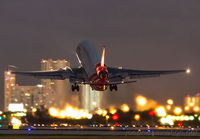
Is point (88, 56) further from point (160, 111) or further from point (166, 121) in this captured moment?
point (166, 121)

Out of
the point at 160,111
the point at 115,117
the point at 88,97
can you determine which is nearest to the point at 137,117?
the point at 160,111

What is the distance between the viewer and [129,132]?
87938mm

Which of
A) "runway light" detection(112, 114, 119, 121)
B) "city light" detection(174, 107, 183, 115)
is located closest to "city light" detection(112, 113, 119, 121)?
"runway light" detection(112, 114, 119, 121)

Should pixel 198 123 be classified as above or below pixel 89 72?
below

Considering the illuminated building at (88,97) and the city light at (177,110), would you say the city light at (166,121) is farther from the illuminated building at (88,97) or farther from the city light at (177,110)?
the illuminated building at (88,97)

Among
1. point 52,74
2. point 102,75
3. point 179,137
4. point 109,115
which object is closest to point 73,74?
point 52,74

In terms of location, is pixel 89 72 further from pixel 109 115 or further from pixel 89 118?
pixel 89 118

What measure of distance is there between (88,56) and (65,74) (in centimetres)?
612

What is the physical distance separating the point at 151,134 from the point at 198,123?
3885 cm

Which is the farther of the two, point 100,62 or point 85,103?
point 85,103

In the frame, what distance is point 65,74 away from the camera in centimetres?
9300

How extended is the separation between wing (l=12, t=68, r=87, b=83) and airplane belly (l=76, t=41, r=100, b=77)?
6.54ft

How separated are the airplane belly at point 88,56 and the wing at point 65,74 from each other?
1.99m

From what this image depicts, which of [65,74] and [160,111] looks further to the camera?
[160,111]
